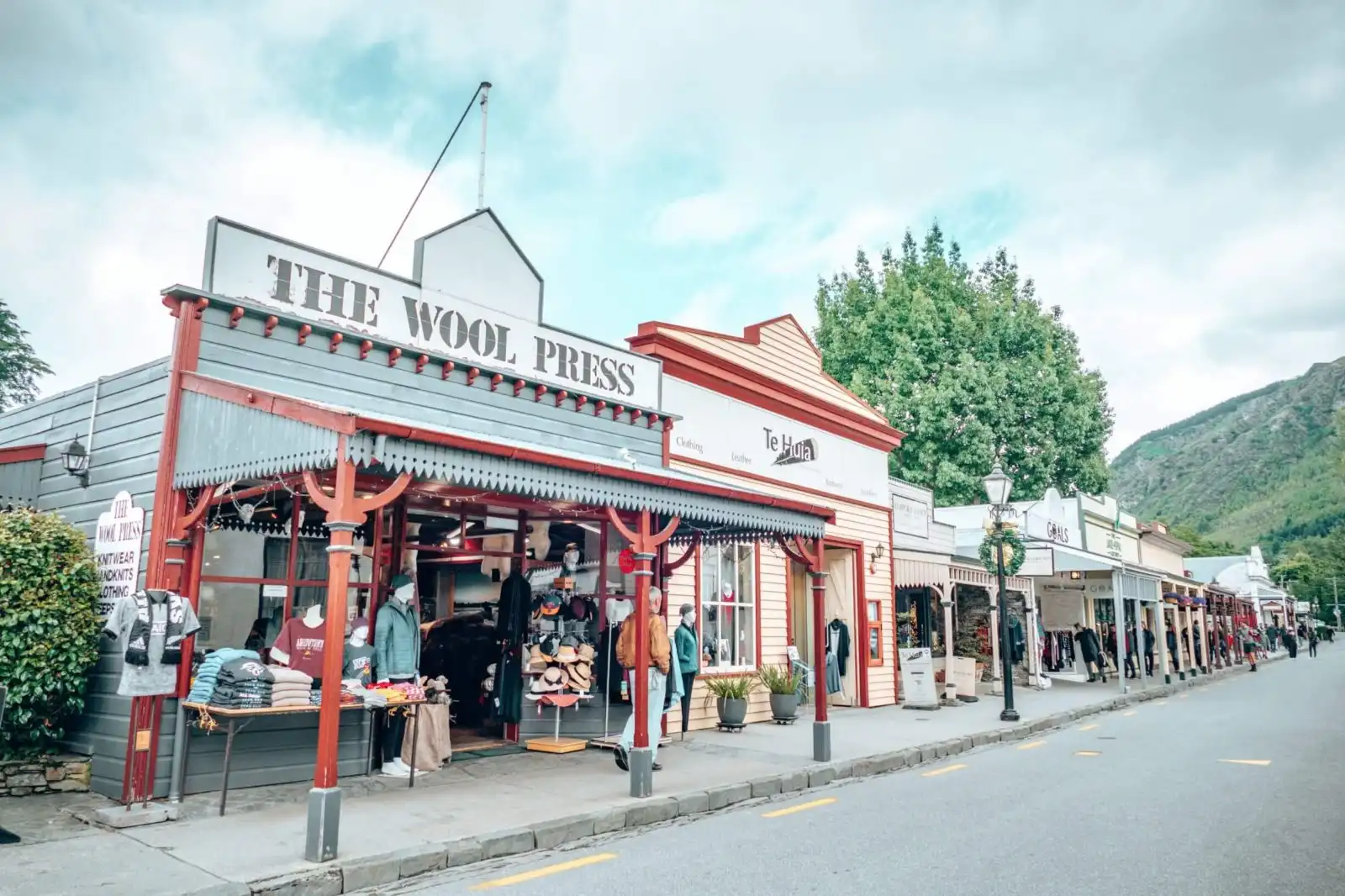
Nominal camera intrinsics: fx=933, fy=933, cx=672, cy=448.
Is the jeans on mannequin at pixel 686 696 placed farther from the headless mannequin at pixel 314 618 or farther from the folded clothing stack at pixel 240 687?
the folded clothing stack at pixel 240 687

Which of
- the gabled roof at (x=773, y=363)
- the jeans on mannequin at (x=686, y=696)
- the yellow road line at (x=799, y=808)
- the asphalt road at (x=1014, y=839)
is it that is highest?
the gabled roof at (x=773, y=363)

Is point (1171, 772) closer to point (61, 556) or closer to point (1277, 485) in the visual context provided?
point (61, 556)

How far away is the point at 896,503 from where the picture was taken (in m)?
20.2

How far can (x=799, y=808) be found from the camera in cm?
867

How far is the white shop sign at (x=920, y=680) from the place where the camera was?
17.3 metres

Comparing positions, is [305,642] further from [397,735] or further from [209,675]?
[209,675]

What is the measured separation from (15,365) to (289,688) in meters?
31.5

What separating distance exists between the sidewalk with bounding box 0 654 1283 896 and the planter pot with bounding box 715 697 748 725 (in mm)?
957

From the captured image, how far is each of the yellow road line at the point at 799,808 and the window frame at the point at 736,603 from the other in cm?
503

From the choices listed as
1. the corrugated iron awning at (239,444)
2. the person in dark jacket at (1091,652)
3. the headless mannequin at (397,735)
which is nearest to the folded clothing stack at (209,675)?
the corrugated iron awning at (239,444)

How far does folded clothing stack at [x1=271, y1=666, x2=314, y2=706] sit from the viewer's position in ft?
25.2

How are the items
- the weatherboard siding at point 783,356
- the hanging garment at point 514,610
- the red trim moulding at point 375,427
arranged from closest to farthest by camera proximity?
1. the red trim moulding at point 375,427
2. the hanging garment at point 514,610
3. the weatherboard siding at point 783,356

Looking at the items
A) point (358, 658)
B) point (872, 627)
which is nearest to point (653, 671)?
point (358, 658)

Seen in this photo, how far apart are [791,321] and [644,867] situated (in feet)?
40.1
